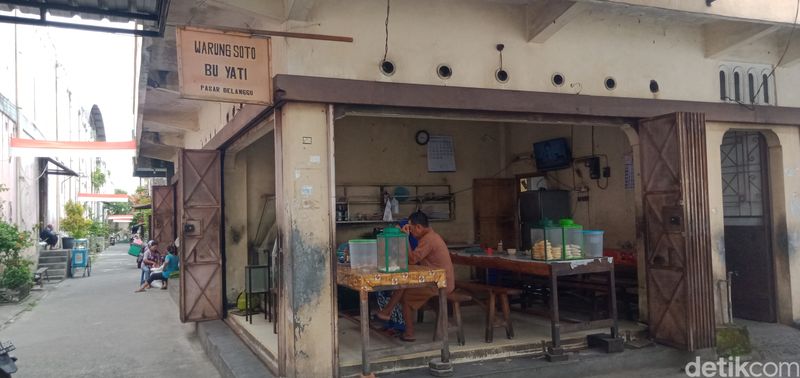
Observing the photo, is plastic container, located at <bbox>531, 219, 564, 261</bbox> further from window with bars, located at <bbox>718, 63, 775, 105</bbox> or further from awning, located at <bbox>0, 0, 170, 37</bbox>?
awning, located at <bbox>0, 0, 170, 37</bbox>

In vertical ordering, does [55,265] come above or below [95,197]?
below

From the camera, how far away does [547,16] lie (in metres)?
6.12

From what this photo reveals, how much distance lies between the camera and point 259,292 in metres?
8.05

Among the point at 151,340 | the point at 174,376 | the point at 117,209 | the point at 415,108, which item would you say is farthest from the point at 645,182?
the point at 117,209

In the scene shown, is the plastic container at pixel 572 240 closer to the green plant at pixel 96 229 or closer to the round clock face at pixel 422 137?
the round clock face at pixel 422 137

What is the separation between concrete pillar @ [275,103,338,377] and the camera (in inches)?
208

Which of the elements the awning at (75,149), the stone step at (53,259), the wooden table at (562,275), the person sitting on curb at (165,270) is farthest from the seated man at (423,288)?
the stone step at (53,259)

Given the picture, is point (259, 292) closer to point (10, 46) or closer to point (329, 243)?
point (329, 243)

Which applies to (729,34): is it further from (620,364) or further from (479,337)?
(479,337)

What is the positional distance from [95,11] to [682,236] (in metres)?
6.35

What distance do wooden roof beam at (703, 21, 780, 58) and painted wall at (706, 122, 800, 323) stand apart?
96 centimetres

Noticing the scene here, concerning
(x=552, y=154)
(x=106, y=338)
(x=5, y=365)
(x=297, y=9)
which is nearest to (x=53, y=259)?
A: (x=106, y=338)

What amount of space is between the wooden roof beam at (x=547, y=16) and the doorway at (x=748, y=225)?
3.70 m

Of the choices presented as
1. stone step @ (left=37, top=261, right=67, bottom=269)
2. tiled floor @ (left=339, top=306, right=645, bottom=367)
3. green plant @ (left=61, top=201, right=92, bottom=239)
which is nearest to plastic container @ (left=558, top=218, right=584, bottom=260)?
tiled floor @ (left=339, top=306, right=645, bottom=367)
